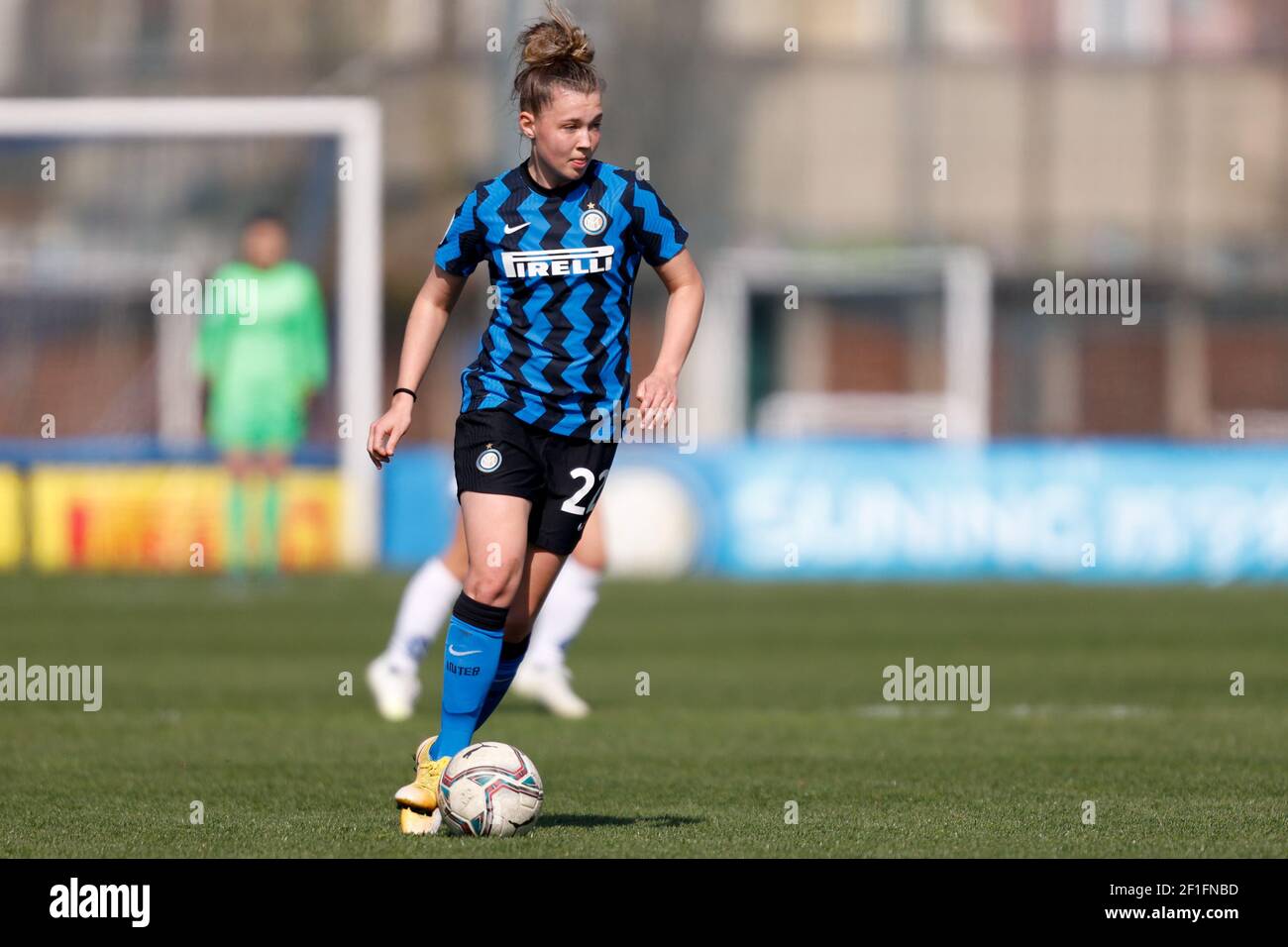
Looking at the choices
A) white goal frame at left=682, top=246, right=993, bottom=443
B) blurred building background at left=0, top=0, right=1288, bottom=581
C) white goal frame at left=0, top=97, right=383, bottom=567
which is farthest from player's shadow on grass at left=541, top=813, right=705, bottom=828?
white goal frame at left=682, top=246, right=993, bottom=443

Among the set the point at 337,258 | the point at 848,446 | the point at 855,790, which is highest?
the point at 337,258

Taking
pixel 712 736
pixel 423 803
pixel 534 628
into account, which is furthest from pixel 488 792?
pixel 534 628

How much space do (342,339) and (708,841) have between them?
40.6 ft

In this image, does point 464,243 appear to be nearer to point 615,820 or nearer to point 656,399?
point 656,399

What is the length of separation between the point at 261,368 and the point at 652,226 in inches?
390

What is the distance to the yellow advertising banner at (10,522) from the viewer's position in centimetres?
1758

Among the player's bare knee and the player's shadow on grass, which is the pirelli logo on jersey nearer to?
the player's bare knee

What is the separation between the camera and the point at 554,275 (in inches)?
226

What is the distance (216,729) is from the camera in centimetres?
815

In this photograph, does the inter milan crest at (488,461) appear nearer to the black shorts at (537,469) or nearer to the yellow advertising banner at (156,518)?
the black shorts at (537,469)

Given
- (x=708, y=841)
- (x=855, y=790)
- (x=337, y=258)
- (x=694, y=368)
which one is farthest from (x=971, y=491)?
(x=708, y=841)

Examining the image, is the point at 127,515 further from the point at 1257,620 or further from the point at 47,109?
the point at 1257,620

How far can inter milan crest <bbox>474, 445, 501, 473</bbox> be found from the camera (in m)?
5.68

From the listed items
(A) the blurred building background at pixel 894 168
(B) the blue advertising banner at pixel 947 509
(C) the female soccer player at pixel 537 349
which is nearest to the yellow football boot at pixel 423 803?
(C) the female soccer player at pixel 537 349
